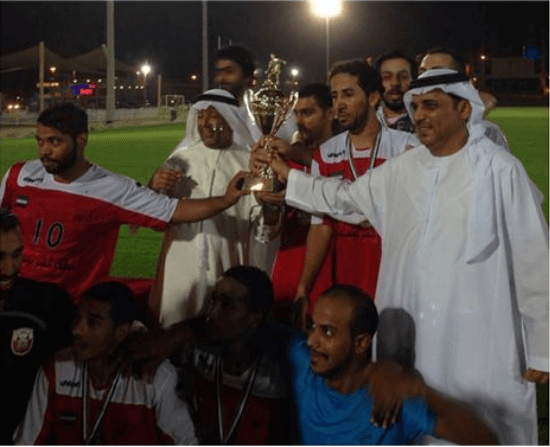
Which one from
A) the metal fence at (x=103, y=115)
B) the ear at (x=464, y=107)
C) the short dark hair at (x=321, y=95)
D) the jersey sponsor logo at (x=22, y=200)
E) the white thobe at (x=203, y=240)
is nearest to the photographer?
the ear at (x=464, y=107)

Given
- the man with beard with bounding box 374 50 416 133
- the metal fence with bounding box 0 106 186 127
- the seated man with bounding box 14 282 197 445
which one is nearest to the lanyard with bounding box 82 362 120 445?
the seated man with bounding box 14 282 197 445

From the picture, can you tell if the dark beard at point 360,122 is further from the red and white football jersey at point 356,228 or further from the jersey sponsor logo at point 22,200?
the jersey sponsor logo at point 22,200

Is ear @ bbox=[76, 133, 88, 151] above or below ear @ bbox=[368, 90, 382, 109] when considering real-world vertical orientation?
below

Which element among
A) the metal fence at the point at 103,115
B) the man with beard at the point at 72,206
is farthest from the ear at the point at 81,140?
the metal fence at the point at 103,115

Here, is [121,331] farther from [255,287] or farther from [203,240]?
[203,240]

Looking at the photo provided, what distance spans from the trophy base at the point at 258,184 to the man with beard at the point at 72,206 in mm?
45

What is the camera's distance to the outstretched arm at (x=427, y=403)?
2.86 metres

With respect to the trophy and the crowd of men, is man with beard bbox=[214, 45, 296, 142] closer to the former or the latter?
the trophy

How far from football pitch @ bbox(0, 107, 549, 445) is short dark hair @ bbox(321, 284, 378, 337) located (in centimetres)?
154

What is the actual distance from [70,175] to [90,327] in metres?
0.82

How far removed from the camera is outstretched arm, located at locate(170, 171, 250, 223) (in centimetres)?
390

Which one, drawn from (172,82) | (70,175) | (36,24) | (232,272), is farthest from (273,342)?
(172,82)

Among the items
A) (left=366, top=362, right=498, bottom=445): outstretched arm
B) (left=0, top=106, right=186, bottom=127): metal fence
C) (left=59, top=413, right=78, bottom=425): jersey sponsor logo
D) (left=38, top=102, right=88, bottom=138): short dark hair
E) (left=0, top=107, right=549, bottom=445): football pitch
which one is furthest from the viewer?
(left=0, top=106, right=186, bottom=127): metal fence

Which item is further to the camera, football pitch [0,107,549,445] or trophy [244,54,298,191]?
football pitch [0,107,549,445]
